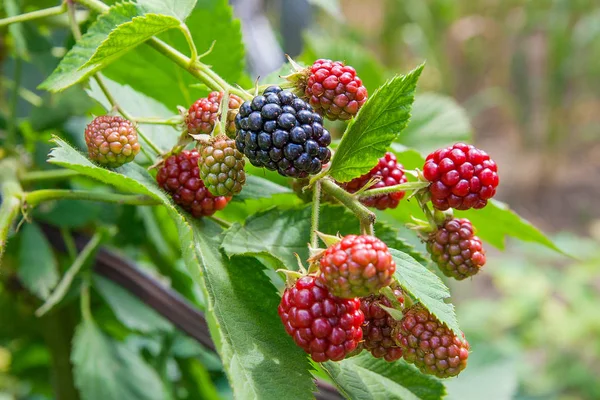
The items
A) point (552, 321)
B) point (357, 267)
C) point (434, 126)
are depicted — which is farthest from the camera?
point (552, 321)

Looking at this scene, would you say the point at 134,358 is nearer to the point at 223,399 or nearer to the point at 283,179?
the point at 223,399

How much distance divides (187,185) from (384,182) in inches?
7.5

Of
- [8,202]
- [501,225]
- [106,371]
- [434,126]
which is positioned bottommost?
[106,371]

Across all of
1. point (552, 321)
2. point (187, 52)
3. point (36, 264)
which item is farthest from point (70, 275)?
point (552, 321)

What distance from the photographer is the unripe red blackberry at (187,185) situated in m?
0.58

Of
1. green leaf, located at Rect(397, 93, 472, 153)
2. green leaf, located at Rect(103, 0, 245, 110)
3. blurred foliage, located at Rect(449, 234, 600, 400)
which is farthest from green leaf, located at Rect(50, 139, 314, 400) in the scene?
blurred foliage, located at Rect(449, 234, 600, 400)

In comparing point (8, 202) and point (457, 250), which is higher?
point (457, 250)

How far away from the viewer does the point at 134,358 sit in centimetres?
99

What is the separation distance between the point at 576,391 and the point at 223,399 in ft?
8.25

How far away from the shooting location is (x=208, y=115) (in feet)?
1.87

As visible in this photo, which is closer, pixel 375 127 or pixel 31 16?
pixel 375 127

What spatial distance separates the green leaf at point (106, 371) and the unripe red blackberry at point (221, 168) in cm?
48

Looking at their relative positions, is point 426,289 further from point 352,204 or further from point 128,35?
point 128,35

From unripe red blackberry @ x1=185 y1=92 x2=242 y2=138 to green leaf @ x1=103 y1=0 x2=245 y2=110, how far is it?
17 cm
